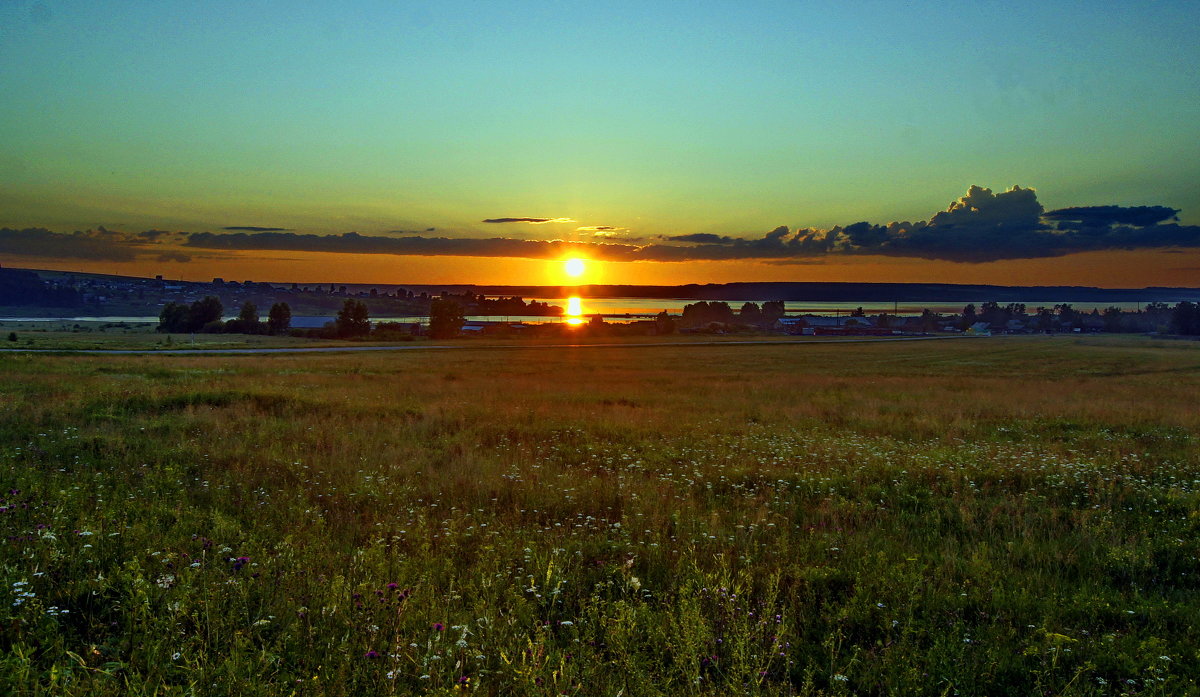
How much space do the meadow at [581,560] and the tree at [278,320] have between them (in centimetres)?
11863

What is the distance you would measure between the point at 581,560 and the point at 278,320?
135191mm

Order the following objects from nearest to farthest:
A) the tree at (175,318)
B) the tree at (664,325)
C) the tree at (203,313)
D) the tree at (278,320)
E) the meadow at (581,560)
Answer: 1. the meadow at (581,560)
2. the tree at (278,320)
3. the tree at (203,313)
4. the tree at (175,318)
5. the tree at (664,325)

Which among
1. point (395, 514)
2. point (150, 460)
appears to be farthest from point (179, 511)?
point (150, 460)

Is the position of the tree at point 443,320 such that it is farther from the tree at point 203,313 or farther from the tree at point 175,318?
the tree at point 175,318

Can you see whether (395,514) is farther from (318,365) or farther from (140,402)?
(318,365)

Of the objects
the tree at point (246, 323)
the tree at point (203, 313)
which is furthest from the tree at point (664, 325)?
the tree at point (203, 313)

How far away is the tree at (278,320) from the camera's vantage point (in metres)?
123

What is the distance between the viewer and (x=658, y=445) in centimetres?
1383

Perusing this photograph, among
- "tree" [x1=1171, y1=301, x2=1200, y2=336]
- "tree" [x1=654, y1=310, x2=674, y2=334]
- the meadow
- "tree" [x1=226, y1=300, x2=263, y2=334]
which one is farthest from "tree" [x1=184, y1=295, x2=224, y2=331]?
"tree" [x1=1171, y1=301, x2=1200, y2=336]

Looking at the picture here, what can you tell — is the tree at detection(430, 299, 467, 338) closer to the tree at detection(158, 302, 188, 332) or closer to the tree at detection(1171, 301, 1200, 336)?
the tree at detection(158, 302, 188, 332)

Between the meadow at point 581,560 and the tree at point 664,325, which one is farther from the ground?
the meadow at point 581,560

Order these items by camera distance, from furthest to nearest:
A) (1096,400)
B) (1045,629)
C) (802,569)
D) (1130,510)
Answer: (1096,400) < (1130,510) < (802,569) < (1045,629)

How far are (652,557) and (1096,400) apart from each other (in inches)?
1070

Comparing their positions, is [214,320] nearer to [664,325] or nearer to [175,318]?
[175,318]
